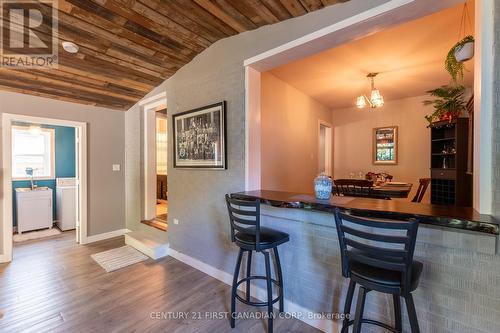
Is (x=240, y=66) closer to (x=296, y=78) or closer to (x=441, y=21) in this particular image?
(x=296, y=78)

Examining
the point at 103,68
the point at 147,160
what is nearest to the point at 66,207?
the point at 147,160

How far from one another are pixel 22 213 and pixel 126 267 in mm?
2736

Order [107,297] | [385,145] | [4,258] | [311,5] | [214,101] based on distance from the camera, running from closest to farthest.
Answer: [311,5]
[107,297]
[214,101]
[4,258]
[385,145]

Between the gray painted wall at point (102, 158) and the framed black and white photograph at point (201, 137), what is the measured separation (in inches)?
68.8

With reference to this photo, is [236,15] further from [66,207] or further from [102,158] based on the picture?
[66,207]

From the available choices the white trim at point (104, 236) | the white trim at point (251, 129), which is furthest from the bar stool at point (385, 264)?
the white trim at point (104, 236)

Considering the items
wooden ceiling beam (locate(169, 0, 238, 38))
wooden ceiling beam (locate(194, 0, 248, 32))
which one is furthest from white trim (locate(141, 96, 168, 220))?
wooden ceiling beam (locate(194, 0, 248, 32))

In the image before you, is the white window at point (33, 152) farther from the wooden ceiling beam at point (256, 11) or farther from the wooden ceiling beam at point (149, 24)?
the wooden ceiling beam at point (256, 11)

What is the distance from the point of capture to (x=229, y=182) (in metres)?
2.57

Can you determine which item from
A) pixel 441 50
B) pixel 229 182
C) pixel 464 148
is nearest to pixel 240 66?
pixel 229 182

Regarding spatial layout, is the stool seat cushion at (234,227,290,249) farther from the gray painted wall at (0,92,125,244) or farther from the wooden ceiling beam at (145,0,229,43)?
the gray painted wall at (0,92,125,244)

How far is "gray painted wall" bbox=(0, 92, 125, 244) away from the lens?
3.77m

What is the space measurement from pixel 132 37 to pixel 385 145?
16.8 ft

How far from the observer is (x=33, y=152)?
460 centimetres
